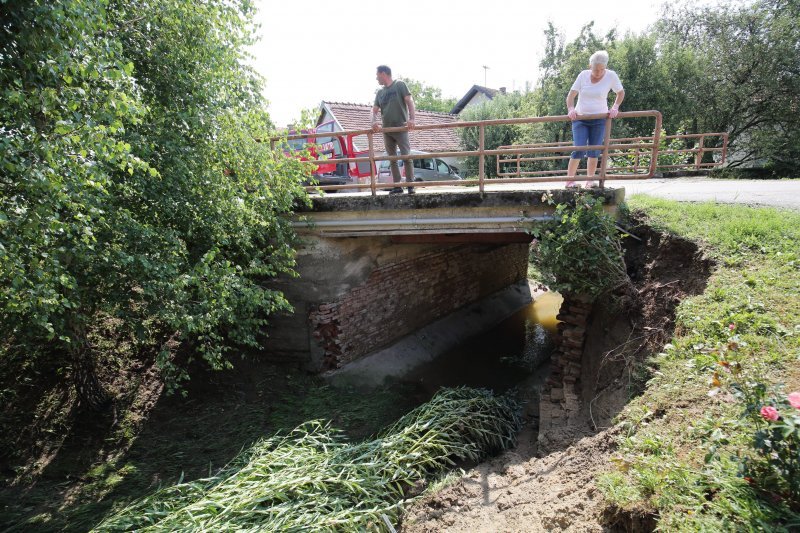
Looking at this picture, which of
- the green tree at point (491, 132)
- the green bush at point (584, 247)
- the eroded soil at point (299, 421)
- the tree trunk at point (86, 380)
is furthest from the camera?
the green tree at point (491, 132)

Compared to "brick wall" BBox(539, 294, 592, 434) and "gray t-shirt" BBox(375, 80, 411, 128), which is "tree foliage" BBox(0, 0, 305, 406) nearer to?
"gray t-shirt" BBox(375, 80, 411, 128)

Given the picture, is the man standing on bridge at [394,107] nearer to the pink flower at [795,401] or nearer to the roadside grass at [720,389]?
the roadside grass at [720,389]

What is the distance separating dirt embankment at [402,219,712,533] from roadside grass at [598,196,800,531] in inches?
8.9

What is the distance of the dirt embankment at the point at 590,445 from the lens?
3379mm

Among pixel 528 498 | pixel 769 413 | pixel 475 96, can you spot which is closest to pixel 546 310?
pixel 528 498

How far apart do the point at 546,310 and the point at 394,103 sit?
8.74 m

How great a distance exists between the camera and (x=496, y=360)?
31.9 feet

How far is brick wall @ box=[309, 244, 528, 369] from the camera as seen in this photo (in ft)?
25.3

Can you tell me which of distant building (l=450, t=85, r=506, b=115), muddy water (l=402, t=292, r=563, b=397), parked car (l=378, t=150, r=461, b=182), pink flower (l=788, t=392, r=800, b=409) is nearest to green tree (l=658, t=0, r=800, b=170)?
parked car (l=378, t=150, r=461, b=182)

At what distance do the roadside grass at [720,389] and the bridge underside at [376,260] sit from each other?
1.67m

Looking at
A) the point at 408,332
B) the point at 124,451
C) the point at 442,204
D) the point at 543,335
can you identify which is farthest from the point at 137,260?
the point at 543,335

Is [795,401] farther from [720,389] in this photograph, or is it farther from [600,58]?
[600,58]

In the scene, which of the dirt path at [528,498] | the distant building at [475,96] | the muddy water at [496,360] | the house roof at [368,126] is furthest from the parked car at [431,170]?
the distant building at [475,96]

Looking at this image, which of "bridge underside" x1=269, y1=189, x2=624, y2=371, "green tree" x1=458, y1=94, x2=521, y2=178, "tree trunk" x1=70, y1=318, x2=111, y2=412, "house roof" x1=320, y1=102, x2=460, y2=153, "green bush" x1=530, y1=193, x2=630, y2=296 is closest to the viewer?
"green bush" x1=530, y1=193, x2=630, y2=296
